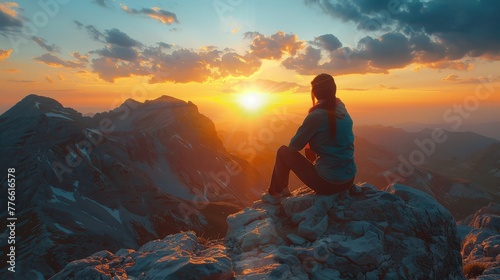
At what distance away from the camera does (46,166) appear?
104 m

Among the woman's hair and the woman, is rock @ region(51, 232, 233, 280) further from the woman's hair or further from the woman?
the woman's hair

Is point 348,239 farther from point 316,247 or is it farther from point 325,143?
point 325,143

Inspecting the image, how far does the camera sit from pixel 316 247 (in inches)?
292

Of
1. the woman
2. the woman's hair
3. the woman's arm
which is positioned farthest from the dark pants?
the woman's hair

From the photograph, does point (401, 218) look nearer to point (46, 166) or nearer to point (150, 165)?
point (46, 166)

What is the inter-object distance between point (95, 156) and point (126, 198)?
2380 centimetres

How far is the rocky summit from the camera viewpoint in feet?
21.9

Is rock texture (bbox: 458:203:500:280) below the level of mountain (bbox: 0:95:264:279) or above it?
above

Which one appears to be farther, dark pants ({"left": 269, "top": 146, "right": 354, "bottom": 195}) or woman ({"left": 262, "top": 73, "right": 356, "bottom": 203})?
dark pants ({"left": 269, "top": 146, "right": 354, "bottom": 195})

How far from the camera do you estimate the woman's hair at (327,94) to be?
325 inches

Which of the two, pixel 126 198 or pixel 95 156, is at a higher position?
pixel 95 156

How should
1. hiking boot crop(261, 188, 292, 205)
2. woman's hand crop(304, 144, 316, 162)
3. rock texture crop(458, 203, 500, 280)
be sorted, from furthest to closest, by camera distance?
rock texture crop(458, 203, 500, 280) < hiking boot crop(261, 188, 292, 205) < woman's hand crop(304, 144, 316, 162)

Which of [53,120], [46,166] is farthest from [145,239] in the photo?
[53,120]

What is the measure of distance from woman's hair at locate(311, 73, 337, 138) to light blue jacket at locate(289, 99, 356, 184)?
13 centimetres
